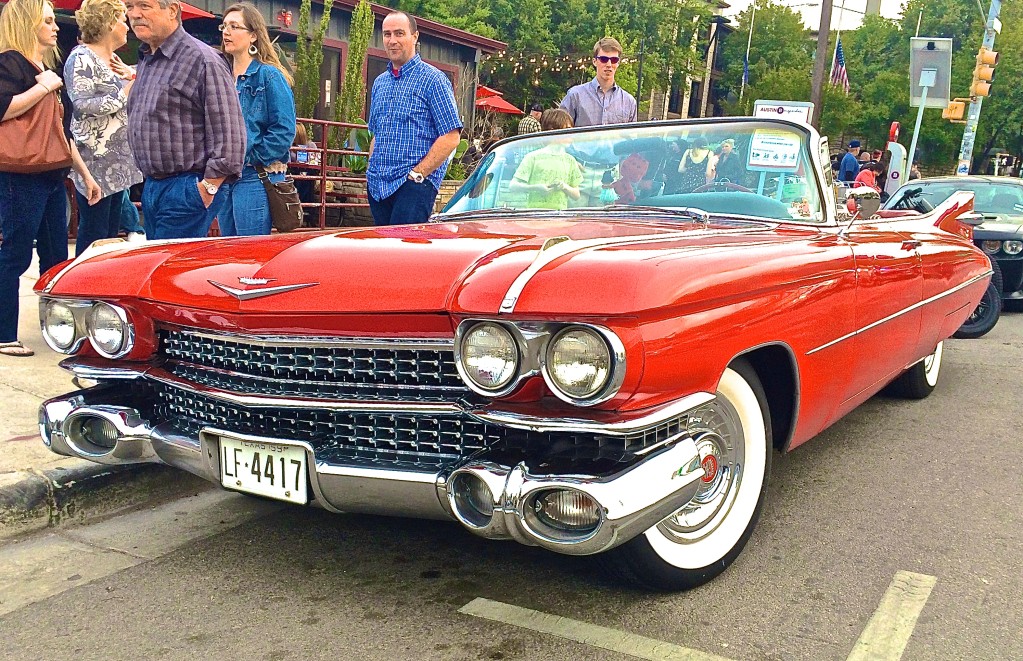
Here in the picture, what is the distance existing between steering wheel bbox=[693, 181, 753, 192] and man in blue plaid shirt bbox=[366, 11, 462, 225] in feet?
6.72

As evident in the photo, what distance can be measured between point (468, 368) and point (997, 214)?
30.1 feet

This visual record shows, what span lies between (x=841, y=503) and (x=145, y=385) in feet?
8.49

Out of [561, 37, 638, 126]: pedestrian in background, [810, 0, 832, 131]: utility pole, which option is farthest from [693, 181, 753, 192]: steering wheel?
[810, 0, 832, 131]: utility pole

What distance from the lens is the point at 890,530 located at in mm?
3398

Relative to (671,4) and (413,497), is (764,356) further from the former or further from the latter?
(671,4)

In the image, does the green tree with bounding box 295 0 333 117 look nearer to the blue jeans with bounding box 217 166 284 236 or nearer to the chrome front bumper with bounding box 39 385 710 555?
the blue jeans with bounding box 217 166 284 236

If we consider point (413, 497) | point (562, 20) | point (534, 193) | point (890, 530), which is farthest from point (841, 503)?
point (562, 20)

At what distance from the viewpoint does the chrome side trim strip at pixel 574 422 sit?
2236 millimetres

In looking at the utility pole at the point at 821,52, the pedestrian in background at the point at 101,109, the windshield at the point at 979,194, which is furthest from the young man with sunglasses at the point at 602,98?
the utility pole at the point at 821,52

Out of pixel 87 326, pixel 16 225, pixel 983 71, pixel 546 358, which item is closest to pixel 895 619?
pixel 546 358

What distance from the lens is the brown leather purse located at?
487 cm

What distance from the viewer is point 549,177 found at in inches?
157

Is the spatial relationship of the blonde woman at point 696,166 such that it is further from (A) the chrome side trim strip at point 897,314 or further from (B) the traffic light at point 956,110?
(B) the traffic light at point 956,110

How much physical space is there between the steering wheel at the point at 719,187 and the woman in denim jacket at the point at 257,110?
2523 millimetres
